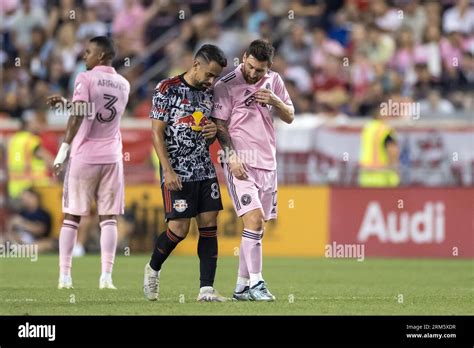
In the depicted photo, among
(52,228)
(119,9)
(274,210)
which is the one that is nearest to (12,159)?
(52,228)

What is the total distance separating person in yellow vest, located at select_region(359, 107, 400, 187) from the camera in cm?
2197

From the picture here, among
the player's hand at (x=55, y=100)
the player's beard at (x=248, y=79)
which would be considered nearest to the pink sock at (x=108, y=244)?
the player's hand at (x=55, y=100)

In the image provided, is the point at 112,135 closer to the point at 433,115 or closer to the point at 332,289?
the point at 332,289

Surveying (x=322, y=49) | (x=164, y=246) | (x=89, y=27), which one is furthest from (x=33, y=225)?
(x=164, y=246)

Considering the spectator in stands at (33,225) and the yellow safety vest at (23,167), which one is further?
the yellow safety vest at (23,167)

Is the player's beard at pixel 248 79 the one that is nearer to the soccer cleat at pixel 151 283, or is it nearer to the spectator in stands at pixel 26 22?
the soccer cleat at pixel 151 283

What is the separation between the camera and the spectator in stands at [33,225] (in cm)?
2198

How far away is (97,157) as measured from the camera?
1423 centimetres

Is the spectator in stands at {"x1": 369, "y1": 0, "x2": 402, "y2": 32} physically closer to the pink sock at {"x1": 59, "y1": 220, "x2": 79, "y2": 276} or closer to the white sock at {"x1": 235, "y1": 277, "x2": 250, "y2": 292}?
the pink sock at {"x1": 59, "y1": 220, "x2": 79, "y2": 276}

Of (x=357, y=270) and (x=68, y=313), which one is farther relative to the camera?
(x=357, y=270)

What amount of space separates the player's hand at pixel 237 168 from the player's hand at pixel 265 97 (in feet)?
2.04

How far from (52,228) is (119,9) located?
788 cm

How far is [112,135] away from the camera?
14336 mm

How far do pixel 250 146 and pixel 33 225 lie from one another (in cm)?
1016
